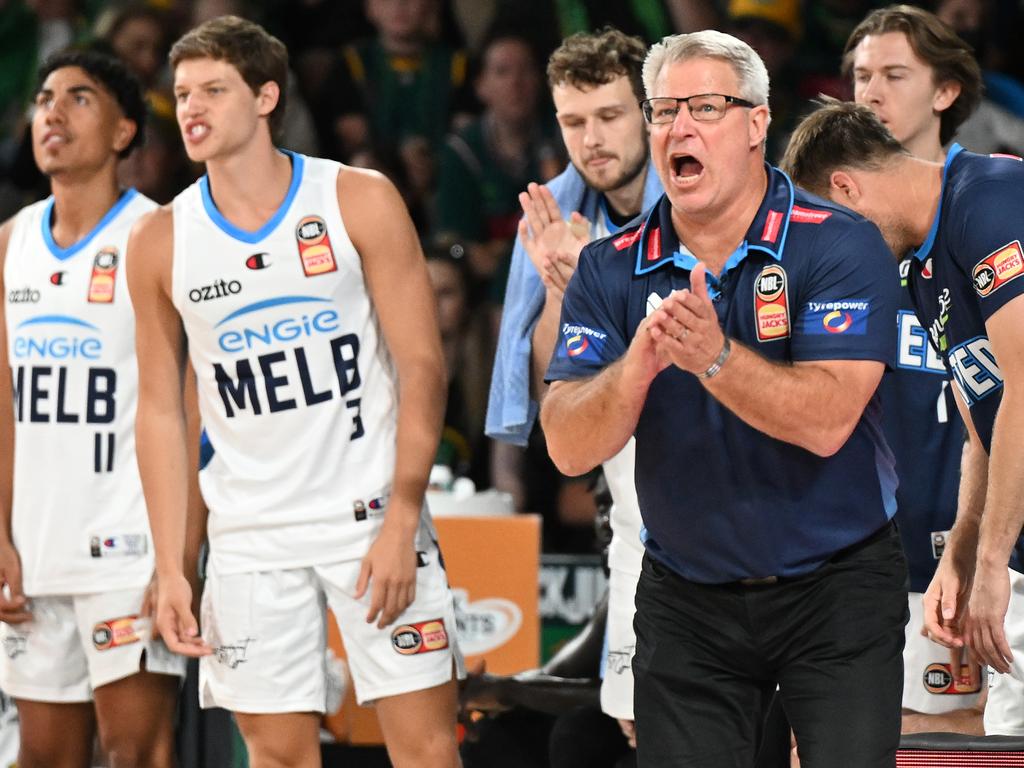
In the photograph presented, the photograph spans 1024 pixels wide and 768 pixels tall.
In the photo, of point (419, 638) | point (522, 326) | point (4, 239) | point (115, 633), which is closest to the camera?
point (419, 638)

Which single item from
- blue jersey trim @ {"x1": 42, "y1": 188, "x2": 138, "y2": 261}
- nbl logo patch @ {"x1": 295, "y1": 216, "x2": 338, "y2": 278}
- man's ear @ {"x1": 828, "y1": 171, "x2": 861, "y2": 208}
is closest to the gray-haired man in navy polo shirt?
man's ear @ {"x1": 828, "y1": 171, "x2": 861, "y2": 208}

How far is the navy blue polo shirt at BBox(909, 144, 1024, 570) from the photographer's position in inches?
128

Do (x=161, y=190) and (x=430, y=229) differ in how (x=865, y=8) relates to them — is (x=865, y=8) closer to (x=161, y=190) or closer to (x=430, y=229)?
(x=430, y=229)

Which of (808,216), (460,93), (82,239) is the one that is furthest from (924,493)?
(460,93)

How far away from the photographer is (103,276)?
14.5ft

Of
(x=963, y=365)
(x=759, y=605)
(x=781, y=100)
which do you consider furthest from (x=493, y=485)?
(x=759, y=605)

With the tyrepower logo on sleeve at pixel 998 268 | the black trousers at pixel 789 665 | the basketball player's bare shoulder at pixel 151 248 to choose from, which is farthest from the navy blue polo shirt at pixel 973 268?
the basketball player's bare shoulder at pixel 151 248

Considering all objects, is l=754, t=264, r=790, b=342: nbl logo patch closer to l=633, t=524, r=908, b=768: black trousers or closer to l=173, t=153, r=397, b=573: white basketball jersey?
l=633, t=524, r=908, b=768: black trousers

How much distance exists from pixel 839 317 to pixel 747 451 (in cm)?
30

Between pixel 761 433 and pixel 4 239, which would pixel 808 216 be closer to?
pixel 761 433

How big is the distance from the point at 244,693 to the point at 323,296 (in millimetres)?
1001

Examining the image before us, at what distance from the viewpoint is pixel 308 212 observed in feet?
12.8

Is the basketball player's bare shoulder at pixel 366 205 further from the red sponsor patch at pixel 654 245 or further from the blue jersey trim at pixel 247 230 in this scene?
the red sponsor patch at pixel 654 245

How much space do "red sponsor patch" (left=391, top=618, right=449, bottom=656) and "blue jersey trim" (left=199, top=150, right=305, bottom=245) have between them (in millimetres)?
1047
